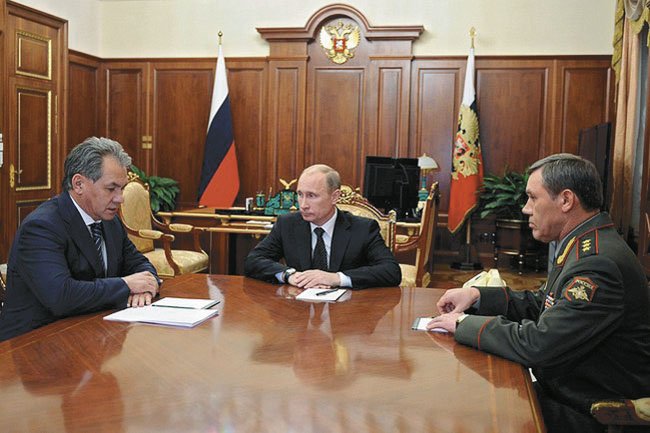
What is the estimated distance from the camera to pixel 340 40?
26.4 feet

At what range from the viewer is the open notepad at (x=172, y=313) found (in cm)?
211

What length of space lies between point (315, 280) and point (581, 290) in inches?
48.4

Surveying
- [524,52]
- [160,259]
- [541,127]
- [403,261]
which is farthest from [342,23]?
[160,259]

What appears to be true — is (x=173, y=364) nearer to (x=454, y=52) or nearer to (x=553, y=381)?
(x=553, y=381)

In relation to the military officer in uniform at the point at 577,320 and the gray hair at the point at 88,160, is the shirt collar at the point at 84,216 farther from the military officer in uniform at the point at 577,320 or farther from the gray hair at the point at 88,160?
the military officer in uniform at the point at 577,320

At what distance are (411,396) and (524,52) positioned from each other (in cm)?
698

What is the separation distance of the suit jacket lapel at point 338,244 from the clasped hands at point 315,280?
1.38ft

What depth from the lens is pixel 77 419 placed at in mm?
1332

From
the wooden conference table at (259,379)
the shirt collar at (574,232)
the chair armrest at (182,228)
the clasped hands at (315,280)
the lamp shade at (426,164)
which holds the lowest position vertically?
the chair armrest at (182,228)

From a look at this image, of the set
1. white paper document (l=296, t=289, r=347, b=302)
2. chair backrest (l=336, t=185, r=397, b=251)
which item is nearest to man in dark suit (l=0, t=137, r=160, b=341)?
white paper document (l=296, t=289, r=347, b=302)

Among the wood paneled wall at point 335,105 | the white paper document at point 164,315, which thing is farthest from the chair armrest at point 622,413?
the wood paneled wall at point 335,105

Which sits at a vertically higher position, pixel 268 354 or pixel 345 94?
pixel 345 94

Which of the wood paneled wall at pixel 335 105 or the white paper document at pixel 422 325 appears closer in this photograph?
the white paper document at pixel 422 325

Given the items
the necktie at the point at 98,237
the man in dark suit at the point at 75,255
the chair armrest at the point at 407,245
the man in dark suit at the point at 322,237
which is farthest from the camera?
the chair armrest at the point at 407,245
